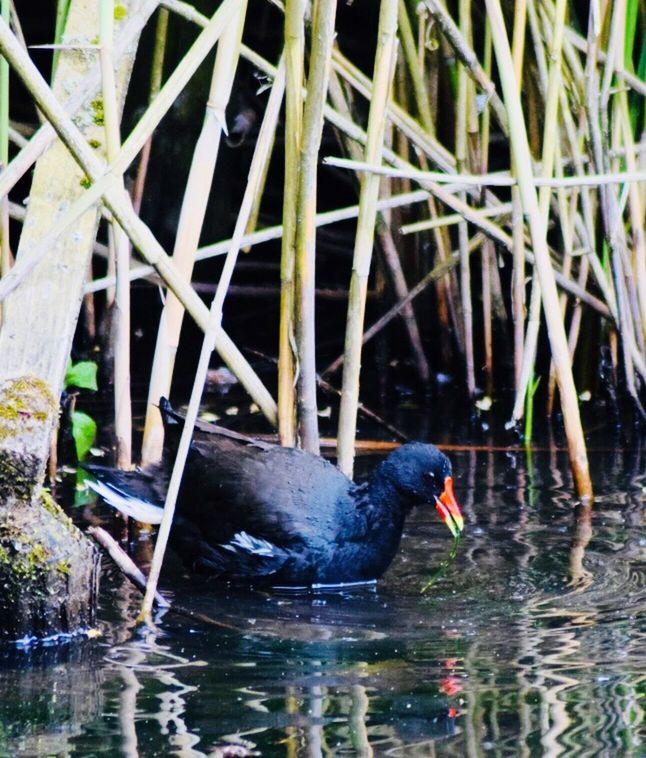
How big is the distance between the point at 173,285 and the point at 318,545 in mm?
1005

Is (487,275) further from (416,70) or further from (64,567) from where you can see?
(64,567)

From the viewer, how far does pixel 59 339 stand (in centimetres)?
Answer: 345

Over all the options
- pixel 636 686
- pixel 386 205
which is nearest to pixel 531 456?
pixel 386 205

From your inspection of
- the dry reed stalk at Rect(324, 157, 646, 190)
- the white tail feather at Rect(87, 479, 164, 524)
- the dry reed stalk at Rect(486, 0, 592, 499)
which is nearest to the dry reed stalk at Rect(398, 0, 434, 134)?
the dry reed stalk at Rect(486, 0, 592, 499)

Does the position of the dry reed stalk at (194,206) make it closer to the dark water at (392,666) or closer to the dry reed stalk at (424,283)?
the dark water at (392,666)

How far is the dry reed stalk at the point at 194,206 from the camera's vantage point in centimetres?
392

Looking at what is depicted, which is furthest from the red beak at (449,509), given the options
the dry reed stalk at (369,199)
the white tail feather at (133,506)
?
the white tail feather at (133,506)

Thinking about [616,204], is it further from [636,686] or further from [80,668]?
[80,668]

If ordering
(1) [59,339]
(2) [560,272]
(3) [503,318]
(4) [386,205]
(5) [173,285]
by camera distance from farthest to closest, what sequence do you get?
(3) [503,318] → (2) [560,272] → (4) [386,205] → (5) [173,285] → (1) [59,339]

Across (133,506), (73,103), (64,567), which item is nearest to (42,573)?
(64,567)

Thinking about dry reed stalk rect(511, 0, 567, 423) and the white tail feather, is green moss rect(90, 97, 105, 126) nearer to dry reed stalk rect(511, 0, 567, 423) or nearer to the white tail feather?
the white tail feather

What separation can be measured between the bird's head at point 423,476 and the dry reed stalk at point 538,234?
0.46 m

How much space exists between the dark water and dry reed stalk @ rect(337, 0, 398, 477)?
2.20ft

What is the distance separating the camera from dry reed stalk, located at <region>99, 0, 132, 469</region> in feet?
10.5
